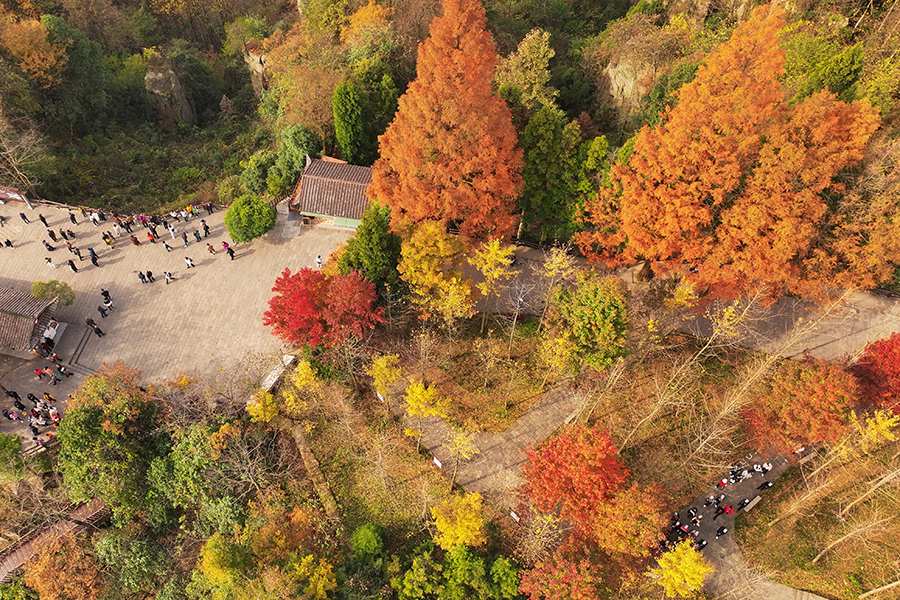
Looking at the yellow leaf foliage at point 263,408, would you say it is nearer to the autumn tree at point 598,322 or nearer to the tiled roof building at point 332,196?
the tiled roof building at point 332,196

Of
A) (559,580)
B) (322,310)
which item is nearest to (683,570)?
(559,580)

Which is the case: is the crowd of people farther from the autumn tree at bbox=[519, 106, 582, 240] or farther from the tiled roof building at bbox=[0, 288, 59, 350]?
the tiled roof building at bbox=[0, 288, 59, 350]

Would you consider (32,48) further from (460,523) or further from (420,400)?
(460,523)

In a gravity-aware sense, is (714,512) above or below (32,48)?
below

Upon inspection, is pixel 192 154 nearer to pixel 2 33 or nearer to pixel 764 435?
pixel 2 33

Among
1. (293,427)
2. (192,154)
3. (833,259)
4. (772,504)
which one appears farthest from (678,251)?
(192,154)
